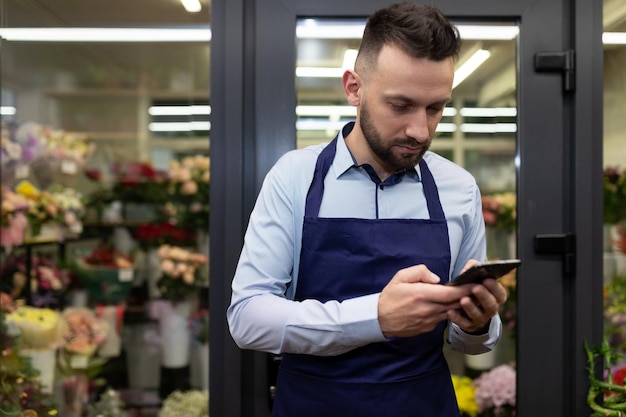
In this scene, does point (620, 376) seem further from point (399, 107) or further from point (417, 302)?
point (399, 107)

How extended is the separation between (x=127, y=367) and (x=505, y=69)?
1.82 metres

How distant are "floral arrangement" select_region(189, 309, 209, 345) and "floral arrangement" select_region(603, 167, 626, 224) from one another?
1478 millimetres

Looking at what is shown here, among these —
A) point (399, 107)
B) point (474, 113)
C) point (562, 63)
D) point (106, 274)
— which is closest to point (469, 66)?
point (474, 113)

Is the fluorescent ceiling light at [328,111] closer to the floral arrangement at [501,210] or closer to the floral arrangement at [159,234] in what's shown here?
the floral arrangement at [501,210]

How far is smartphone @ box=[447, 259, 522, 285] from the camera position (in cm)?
105

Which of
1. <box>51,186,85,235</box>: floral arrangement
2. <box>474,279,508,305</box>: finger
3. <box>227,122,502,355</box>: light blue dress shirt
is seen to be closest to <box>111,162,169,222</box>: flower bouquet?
<box>51,186,85,235</box>: floral arrangement

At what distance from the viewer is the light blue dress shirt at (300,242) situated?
1.23 metres

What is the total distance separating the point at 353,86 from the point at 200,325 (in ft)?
4.28

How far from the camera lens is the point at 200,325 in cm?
231

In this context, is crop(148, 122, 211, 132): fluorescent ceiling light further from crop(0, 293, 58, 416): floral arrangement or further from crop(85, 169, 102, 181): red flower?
crop(0, 293, 58, 416): floral arrangement

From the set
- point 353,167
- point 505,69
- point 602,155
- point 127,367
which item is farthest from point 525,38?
point 127,367

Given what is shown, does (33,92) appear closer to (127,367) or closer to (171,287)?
(171,287)

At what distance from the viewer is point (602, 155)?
186cm

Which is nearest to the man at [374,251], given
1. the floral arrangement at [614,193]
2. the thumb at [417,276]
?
the thumb at [417,276]
